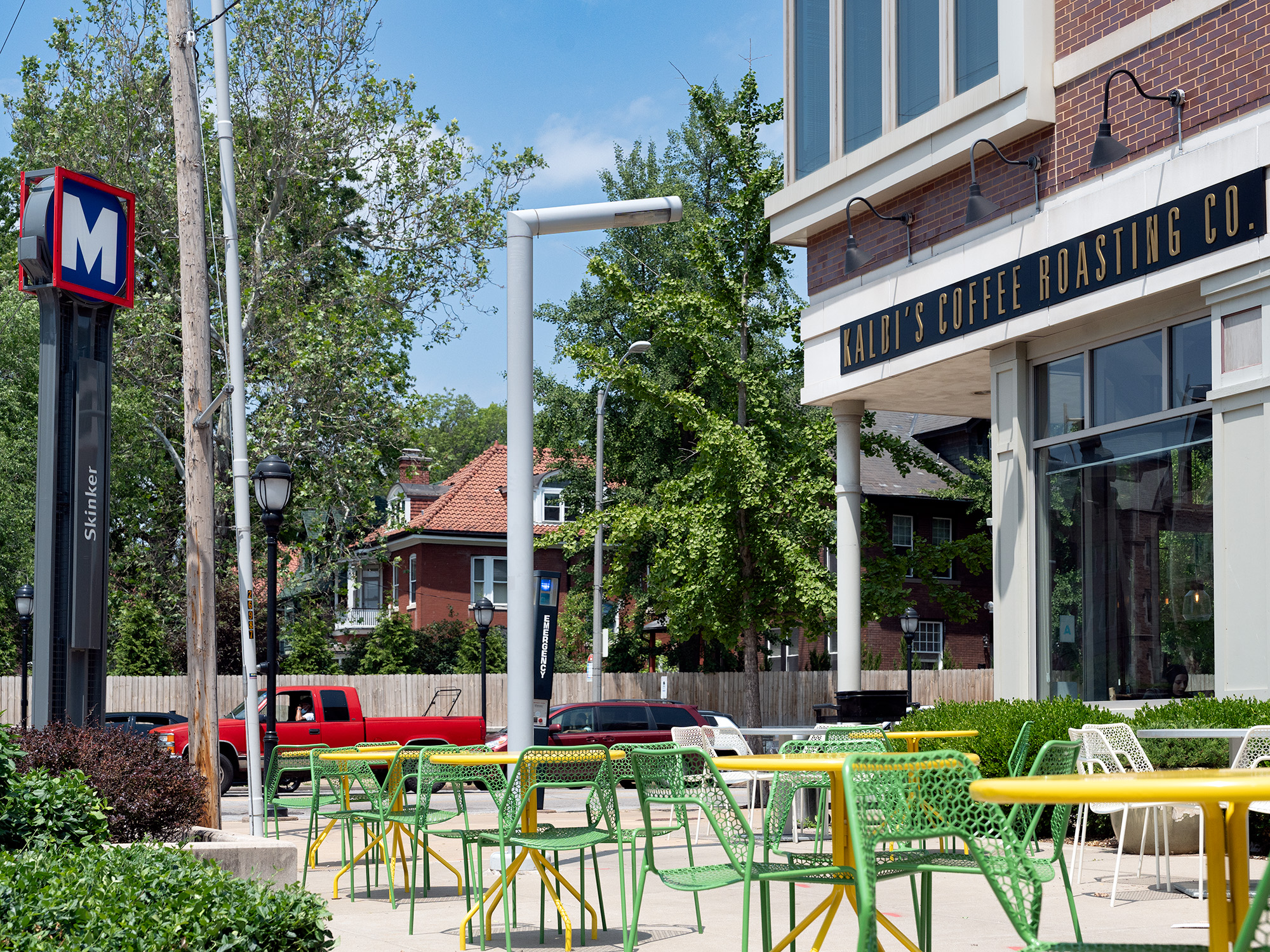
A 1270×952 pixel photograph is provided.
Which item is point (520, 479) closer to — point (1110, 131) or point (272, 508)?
point (272, 508)

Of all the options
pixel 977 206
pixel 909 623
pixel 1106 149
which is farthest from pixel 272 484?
pixel 909 623

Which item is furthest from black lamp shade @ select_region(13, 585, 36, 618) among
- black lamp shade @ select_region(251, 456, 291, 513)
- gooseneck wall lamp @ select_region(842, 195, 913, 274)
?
gooseneck wall lamp @ select_region(842, 195, 913, 274)

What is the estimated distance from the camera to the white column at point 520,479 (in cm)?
1004

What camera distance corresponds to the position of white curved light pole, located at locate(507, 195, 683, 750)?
33.0 ft

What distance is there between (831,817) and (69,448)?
23.0ft

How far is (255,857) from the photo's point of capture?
28.4 feet

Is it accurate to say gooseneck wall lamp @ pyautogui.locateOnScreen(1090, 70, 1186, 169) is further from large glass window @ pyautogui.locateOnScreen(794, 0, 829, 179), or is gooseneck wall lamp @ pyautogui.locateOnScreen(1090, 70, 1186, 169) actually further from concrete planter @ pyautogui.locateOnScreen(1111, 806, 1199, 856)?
concrete planter @ pyautogui.locateOnScreen(1111, 806, 1199, 856)

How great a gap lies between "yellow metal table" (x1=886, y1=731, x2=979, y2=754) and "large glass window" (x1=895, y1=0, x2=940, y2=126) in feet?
25.8

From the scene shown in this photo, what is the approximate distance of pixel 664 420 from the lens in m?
39.5

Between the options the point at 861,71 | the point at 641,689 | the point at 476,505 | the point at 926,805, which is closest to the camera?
the point at 926,805

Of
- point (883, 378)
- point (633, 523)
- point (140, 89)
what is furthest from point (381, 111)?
point (883, 378)

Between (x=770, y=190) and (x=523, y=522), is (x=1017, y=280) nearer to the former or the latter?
(x=523, y=522)

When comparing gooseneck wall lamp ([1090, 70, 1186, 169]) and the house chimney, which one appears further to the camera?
A: the house chimney

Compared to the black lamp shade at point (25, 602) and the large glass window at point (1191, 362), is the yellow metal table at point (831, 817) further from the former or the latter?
the black lamp shade at point (25, 602)
